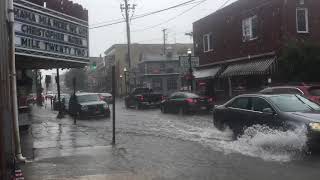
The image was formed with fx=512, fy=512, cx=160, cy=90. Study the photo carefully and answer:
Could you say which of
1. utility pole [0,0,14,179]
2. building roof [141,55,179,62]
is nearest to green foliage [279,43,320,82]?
utility pole [0,0,14,179]

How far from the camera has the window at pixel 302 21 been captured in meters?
29.2

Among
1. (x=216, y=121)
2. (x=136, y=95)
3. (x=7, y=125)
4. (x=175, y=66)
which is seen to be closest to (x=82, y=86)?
(x=175, y=66)

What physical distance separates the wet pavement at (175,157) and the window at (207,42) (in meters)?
22.0

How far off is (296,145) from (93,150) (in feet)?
18.1

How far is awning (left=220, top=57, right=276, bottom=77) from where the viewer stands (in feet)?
94.5

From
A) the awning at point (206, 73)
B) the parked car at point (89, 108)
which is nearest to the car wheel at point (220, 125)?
the parked car at point (89, 108)

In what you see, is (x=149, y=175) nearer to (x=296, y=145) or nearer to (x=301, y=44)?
(x=296, y=145)

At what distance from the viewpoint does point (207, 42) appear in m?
39.9

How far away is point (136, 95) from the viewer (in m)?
37.8

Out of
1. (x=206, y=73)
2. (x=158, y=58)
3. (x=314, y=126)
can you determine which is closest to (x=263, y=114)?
(x=314, y=126)

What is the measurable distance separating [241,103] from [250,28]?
18003 mm

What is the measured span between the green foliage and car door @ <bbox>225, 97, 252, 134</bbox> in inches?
447

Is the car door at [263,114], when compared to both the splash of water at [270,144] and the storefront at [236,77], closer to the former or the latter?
the splash of water at [270,144]

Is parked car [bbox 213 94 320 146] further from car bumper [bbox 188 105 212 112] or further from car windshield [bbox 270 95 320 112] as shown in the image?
car bumper [bbox 188 105 212 112]
